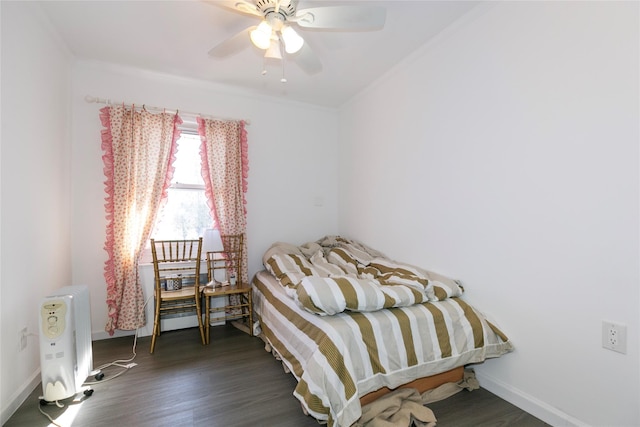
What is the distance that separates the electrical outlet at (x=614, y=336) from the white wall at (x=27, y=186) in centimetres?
321

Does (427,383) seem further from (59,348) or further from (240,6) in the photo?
(240,6)

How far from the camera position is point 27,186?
1888 millimetres

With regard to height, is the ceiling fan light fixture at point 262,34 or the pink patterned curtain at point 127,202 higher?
the ceiling fan light fixture at point 262,34

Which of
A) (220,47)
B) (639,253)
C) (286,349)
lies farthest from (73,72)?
(639,253)

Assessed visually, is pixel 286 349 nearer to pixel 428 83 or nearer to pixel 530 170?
pixel 530 170

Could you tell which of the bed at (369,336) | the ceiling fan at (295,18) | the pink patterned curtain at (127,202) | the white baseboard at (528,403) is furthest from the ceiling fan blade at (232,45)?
the white baseboard at (528,403)

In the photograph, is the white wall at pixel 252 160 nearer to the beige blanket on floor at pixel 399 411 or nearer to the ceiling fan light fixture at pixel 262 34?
the ceiling fan light fixture at pixel 262 34

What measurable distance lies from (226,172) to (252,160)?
388 millimetres

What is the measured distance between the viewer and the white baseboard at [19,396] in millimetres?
1598

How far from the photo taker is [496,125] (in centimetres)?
190

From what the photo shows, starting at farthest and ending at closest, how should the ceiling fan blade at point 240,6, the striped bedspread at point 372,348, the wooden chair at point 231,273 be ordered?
the wooden chair at point 231,273 < the ceiling fan blade at point 240,6 < the striped bedspread at point 372,348

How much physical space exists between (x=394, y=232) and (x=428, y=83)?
1404 millimetres

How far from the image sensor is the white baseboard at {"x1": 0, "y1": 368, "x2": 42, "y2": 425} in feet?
5.24

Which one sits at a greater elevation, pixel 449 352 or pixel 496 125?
pixel 496 125
